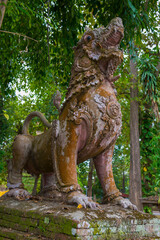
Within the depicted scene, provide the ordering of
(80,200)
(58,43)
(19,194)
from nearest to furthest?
(80,200) → (19,194) → (58,43)

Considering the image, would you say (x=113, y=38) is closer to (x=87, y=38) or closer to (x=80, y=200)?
(x=87, y=38)

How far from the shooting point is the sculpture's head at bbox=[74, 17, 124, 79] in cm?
272

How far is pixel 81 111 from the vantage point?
2658 mm

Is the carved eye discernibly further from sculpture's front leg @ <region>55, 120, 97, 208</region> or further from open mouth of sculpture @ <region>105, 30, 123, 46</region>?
sculpture's front leg @ <region>55, 120, 97, 208</region>

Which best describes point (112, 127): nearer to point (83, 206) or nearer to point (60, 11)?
point (83, 206)

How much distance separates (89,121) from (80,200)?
80cm

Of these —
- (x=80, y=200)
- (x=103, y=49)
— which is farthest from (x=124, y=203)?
(x=103, y=49)

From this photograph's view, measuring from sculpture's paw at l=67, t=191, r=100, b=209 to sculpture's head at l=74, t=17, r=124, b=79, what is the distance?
1.35m

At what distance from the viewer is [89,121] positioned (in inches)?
104

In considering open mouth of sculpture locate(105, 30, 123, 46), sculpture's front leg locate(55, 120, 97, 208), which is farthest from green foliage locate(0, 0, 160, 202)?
sculpture's front leg locate(55, 120, 97, 208)

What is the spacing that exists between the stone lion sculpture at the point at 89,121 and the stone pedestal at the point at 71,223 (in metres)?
0.23

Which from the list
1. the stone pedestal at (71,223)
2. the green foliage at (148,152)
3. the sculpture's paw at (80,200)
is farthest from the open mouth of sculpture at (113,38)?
the green foliage at (148,152)

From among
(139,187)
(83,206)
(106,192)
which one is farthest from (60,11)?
(139,187)

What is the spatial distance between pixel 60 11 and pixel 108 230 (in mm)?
4652
